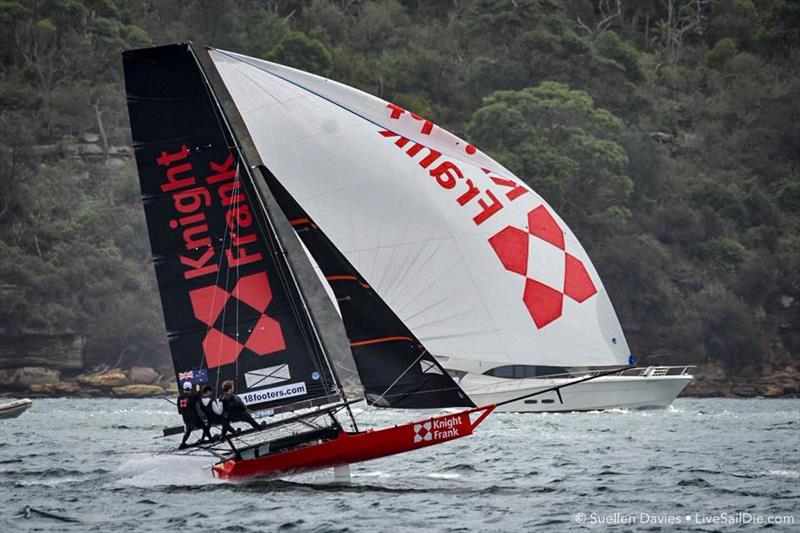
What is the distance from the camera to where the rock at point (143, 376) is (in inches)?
2259

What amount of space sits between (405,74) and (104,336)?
27.1 metres

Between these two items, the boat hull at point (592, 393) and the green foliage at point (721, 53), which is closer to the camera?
the boat hull at point (592, 393)

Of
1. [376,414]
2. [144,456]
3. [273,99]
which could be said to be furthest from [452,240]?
[376,414]

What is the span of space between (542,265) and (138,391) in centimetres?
4021

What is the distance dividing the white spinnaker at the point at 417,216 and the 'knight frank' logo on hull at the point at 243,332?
4.28ft

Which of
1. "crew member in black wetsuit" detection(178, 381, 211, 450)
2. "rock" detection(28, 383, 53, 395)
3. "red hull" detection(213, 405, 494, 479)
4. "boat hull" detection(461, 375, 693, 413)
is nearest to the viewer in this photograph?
"red hull" detection(213, 405, 494, 479)

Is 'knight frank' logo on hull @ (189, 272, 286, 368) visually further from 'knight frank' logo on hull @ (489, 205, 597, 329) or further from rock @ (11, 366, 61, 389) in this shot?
rock @ (11, 366, 61, 389)

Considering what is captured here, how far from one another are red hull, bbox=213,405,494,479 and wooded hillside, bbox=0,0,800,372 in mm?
39803

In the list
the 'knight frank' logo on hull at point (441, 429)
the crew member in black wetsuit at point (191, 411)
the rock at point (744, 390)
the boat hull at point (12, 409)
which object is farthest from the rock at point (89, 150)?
the 'knight frank' logo on hull at point (441, 429)

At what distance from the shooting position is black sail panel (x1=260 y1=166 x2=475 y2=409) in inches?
715

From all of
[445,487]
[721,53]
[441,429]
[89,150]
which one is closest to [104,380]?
[89,150]

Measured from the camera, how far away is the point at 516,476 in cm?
1995

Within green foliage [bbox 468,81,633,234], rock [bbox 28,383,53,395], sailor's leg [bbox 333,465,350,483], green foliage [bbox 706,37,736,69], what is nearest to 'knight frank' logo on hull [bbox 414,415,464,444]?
sailor's leg [bbox 333,465,350,483]

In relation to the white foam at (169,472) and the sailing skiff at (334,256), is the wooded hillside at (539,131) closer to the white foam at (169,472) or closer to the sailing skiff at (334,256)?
the white foam at (169,472)
